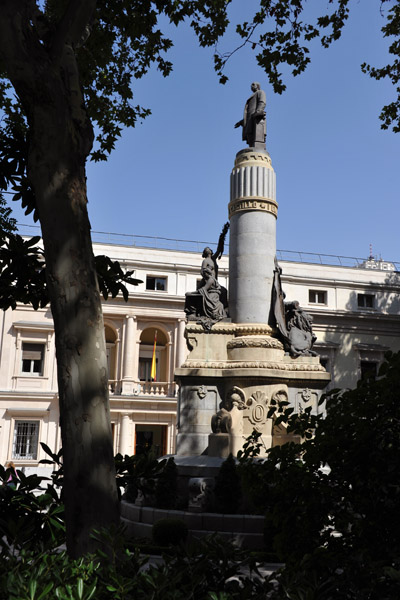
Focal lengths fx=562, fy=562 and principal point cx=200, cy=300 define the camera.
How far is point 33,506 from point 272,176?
1230cm

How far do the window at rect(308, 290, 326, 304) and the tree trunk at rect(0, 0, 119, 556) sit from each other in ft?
115

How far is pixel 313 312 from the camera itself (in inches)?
1487

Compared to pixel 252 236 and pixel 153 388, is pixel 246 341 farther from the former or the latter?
pixel 153 388

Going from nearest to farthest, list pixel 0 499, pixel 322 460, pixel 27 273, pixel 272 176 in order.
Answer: pixel 322 460 < pixel 0 499 < pixel 27 273 < pixel 272 176

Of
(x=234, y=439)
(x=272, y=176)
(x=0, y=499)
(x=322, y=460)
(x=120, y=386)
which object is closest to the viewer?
(x=322, y=460)

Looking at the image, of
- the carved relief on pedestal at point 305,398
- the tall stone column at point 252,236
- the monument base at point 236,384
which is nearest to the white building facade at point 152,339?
the tall stone column at point 252,236

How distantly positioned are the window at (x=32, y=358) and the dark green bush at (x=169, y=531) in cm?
2679

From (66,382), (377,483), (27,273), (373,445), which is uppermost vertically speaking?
(27,273)

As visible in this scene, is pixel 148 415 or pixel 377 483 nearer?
pixel 377 483

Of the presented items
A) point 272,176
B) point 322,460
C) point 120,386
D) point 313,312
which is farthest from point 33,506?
point 313,312

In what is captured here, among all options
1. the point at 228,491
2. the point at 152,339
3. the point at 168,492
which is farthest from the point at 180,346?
the point at 228,491

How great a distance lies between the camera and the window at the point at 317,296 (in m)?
38.6

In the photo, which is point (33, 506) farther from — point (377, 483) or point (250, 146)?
point (250, 146)

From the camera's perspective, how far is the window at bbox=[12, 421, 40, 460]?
33.9 m
